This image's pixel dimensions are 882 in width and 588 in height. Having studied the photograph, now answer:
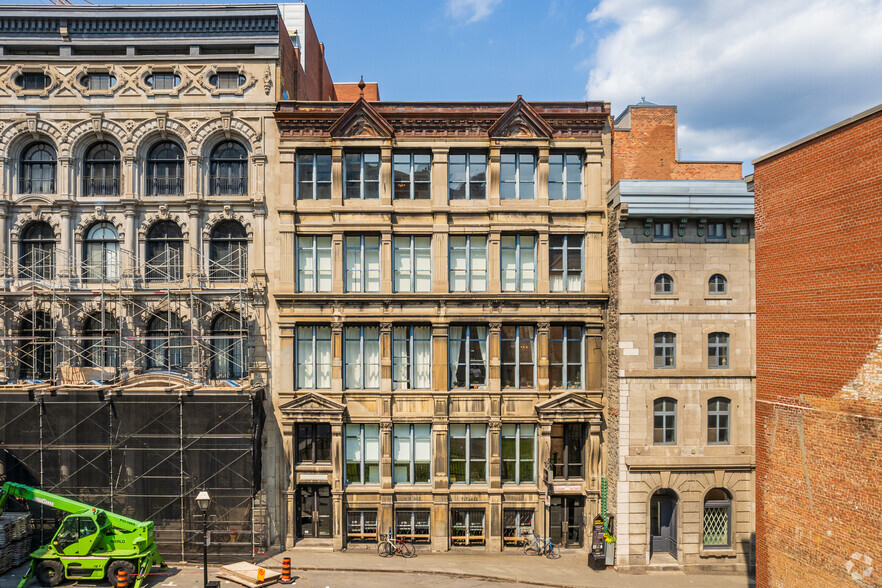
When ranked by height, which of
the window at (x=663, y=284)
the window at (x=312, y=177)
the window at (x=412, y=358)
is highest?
the window at (x=312, y=177)

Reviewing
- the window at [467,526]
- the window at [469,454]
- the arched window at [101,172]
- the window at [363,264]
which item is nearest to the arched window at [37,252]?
the arched window at [101,172]

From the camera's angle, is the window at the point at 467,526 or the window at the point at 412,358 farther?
the window at the point at 412,358

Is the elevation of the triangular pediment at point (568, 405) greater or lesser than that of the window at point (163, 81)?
lesser

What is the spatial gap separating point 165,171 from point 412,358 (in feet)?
42.8

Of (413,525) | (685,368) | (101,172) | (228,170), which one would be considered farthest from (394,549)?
(101,172)

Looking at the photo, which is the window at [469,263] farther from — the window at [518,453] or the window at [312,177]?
the window at [518,453]

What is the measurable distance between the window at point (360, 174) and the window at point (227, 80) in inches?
211

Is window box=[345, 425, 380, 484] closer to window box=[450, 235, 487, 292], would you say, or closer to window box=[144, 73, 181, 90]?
window box=[450, 235, 487, 292]

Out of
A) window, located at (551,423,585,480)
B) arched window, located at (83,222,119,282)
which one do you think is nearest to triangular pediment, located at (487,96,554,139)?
window, located at (551,423,585,480)

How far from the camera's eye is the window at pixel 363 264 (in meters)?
20.3

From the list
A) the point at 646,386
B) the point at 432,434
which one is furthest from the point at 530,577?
the point at 646,386

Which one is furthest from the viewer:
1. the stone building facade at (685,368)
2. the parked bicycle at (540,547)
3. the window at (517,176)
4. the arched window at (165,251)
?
the window at (517,176)

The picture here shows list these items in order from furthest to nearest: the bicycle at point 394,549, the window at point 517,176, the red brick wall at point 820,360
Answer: the window at point 517,176 < the bicycle at point 394,549 < the red brick wall at point 820,360

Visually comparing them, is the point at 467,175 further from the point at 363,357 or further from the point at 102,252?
the point at 102,252
